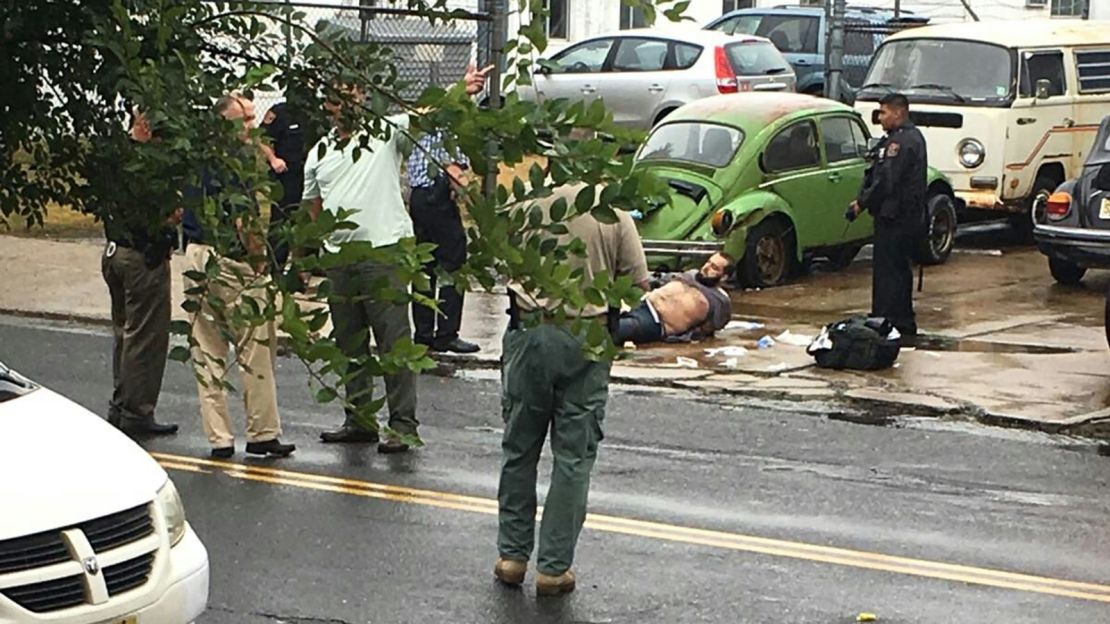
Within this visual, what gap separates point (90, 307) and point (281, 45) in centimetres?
1107

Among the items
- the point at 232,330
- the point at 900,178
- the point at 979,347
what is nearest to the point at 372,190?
the point at 232,330

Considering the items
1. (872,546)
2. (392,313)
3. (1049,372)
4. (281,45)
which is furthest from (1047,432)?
(281,45)

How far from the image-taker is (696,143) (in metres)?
17.2

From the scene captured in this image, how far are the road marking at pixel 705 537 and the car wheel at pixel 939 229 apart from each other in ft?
32.5

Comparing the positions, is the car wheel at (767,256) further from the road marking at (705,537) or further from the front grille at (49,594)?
the front grille at (49,594)

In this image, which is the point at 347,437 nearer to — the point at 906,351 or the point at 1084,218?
the point at 906,351

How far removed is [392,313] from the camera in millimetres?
9922

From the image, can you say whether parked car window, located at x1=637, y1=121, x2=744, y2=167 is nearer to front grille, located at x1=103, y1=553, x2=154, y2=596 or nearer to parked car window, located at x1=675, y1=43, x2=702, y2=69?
parked car window, located at x1=675, y1=43, x2=702, y2=69

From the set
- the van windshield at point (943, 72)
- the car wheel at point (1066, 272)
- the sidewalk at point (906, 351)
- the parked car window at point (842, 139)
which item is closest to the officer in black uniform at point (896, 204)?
the sidewalk at point (906, 351)

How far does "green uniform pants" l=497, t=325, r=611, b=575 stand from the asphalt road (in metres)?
0.23

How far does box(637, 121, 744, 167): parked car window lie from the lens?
16.9 metres

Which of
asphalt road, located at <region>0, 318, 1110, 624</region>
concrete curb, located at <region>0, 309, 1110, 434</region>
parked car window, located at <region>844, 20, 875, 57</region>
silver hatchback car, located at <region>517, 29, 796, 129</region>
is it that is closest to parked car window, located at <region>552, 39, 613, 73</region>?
silver hatchback car, located at <region>517, 29, 796, 129</region>

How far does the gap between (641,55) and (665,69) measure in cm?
44

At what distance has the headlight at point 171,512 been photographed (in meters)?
5.79
